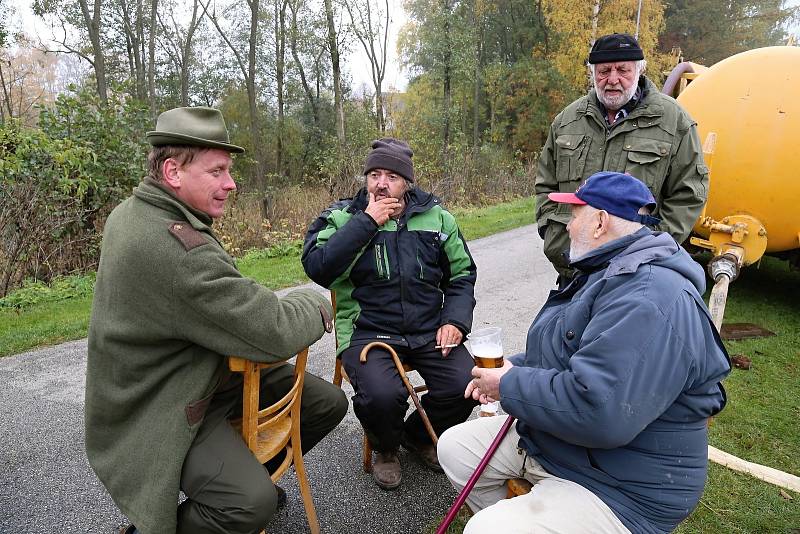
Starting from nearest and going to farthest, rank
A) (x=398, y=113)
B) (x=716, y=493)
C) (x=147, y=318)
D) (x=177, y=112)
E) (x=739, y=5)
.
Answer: (x=147, y=318)
(x=177, y=112)
(x=716, y=493)
(x=398, y=113)
(x=739, y=5)

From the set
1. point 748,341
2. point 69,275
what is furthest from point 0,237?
point 748,341

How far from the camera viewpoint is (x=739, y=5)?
27.0 m

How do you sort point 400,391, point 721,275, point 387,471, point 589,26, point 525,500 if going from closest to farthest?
point 525,500
point 400,391
point 387,471
point 721,275
point 589,26

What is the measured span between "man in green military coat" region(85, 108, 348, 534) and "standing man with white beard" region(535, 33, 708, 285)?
216cm

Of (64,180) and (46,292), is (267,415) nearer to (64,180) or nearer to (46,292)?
(46,292)

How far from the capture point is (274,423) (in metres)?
2.14

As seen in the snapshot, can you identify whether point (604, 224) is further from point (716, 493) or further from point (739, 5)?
point (739, 5)

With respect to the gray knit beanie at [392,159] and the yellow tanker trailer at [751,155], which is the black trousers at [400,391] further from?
the yellow tanker trailer at [751,155]

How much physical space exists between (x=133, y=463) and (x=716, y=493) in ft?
9.02

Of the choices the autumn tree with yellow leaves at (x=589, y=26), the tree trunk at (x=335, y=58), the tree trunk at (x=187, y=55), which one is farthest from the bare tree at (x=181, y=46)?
the autumn tree with yellow leaves at (x=589, y=26)

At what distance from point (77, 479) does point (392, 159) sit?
2.38 m

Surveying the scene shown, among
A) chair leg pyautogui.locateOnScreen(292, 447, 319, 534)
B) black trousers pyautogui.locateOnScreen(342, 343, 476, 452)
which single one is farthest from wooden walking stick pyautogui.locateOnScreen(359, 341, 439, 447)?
chair leg pyautogui.locateOnScreen(292, 447, 319, 534)

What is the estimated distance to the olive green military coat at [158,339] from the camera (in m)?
1.74

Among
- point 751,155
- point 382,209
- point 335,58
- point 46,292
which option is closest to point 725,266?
point 751,155
